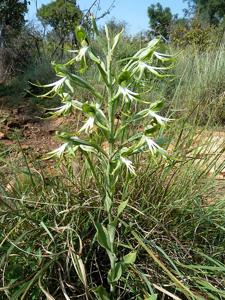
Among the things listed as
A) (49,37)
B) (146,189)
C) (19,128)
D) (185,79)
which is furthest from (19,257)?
(49,37)

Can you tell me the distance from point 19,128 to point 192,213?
316cm

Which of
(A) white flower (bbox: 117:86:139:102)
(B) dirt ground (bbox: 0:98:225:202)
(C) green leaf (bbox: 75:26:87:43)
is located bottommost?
(B) dirt ground (bbox: 0:98:225:202)

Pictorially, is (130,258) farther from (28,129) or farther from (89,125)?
(28,129)

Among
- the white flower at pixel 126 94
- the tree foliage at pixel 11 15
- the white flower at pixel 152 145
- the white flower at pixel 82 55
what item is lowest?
the white flower at pixel 152 145

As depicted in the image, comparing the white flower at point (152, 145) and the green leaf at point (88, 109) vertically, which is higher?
the green leaf at point (88, 109)

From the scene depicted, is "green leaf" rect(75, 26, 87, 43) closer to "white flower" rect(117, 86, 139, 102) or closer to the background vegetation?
the background vegetation

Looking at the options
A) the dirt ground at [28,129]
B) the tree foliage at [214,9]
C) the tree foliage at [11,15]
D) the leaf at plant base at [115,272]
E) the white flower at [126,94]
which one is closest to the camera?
the white flower at [126,94]

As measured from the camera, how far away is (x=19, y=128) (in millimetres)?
5246

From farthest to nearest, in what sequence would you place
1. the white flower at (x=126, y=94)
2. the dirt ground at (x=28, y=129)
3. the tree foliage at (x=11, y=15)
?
the tree foliage at (x=11, y=15), the dirt ground at (x=28, y=129), the white flower at (x=126, y=94)

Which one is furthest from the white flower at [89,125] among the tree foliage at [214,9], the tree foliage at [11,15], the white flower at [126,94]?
the tree foliage at [214,9]

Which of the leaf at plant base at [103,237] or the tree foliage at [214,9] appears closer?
the leaf at plant base at [103,237]

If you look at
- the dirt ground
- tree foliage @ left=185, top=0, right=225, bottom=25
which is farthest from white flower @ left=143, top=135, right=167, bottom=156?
tree foliage @ left=185, top=0, right=225, bottom=25

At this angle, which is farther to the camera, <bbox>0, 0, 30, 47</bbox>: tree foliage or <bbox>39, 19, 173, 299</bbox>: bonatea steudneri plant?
<bbox>0, 0, 30, 47</bbox>: tree foliage

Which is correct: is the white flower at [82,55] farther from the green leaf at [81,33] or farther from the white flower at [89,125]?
the white flower at [89,125]
